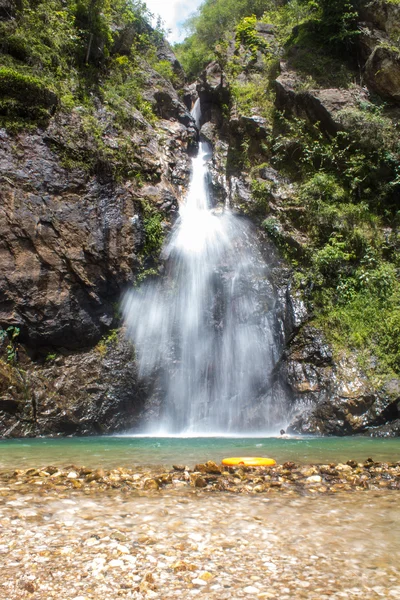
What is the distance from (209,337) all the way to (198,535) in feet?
32.0

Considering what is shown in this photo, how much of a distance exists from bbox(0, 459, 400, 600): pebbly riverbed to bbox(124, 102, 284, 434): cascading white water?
682 cm

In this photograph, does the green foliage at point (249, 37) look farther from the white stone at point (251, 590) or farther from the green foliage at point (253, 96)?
the white stone at point (251, 590)

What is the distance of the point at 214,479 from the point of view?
480 cm

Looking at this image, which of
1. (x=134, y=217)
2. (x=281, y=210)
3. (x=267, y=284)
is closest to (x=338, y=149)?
(x=281, y=210)

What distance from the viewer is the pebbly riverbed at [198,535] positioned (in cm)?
236

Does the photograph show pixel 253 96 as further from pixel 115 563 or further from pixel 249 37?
pixel 115 563

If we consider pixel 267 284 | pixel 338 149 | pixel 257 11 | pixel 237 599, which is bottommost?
pixel 237 599

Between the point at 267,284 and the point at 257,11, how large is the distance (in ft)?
83.6

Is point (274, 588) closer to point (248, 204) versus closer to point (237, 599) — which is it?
point (237, 599)

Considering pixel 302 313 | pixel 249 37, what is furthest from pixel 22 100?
pixel 249 37

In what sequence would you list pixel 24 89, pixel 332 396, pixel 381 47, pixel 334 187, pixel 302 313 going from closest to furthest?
pixel 332 396, pixel 302 313, pixel 24 89, pixel 334 187, pixel 381 47

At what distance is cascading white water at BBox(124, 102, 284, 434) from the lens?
11.7 m

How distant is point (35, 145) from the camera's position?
12.8 metres

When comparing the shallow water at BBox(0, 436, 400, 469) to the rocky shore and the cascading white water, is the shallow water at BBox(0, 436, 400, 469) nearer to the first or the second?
the rocky shore
